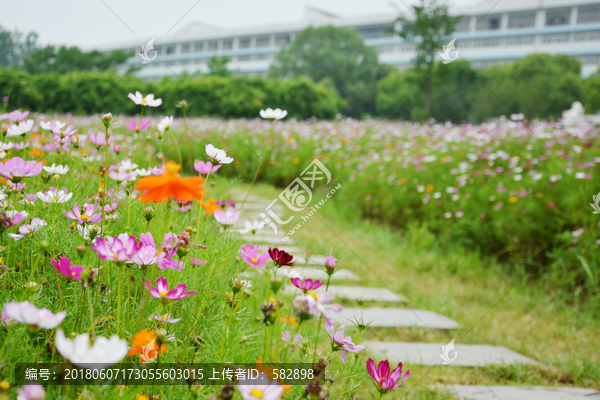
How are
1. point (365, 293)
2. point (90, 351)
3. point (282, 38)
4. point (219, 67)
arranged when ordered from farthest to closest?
point (282, 38) → point (219, 67) → point (365, 293) → point (90, 351)

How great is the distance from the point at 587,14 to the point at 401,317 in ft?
118

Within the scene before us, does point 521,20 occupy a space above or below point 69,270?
above

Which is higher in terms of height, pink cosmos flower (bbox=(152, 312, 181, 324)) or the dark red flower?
the dark red flower

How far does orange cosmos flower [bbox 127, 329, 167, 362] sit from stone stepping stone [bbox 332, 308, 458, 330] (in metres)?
0.99

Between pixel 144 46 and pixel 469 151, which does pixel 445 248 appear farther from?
pixel 144 46

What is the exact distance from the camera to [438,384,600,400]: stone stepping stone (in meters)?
1.07

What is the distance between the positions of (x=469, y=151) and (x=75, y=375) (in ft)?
10.6

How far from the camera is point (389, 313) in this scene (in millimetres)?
1650

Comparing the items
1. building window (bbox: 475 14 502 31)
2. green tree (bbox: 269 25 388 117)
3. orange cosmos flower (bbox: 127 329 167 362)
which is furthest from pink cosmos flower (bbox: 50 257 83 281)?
building window (bbox: 475 14 502 31)

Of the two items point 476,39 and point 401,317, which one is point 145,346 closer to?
point 401,317

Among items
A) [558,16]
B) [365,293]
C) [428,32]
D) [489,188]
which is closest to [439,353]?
[365,293]

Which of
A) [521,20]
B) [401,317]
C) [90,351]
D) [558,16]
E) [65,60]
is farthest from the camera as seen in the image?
[521,20]

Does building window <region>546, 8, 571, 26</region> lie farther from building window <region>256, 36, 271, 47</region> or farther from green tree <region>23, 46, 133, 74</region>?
green tree <region>23, 46, 133, 74</region>

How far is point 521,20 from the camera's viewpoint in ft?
95.5
